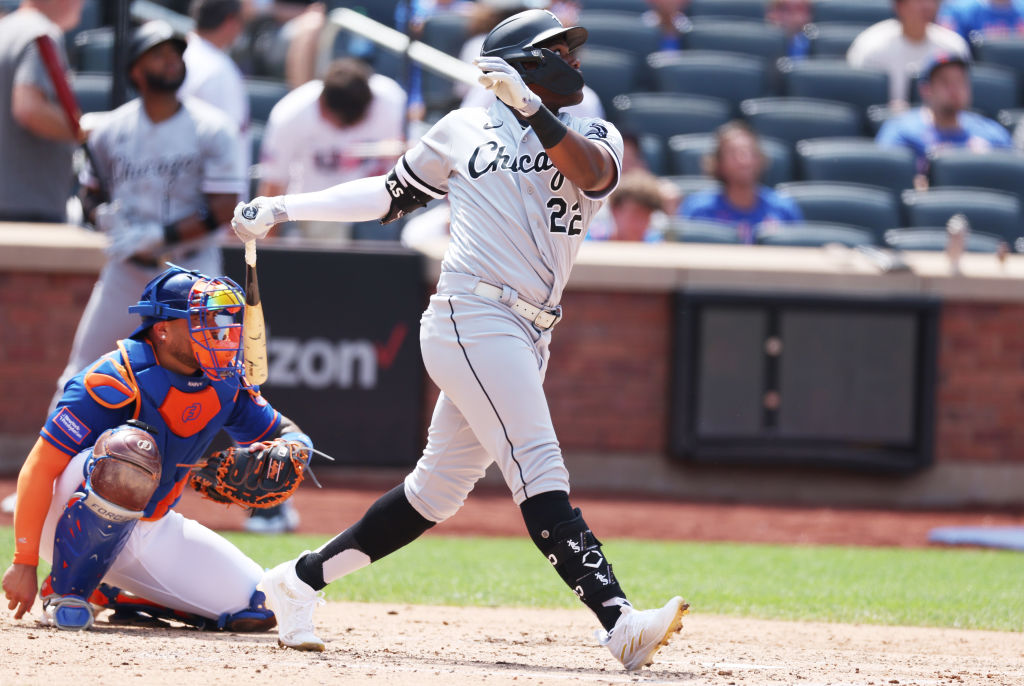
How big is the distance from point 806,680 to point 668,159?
6576mm

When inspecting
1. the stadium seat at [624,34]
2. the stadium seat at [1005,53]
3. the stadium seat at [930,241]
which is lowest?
the stadium seat at [930,241]

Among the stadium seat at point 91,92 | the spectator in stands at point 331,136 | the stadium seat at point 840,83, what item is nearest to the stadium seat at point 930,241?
the stadium seat at point 840,83

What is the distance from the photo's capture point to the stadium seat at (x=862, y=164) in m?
9.49

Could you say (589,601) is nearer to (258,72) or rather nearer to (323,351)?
(323,351)

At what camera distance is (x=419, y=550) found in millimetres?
6750

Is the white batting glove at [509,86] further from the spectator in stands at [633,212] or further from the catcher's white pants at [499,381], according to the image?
the spectator in stands at [633,212]

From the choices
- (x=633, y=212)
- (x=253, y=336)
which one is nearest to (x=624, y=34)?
(x=633, y=212)

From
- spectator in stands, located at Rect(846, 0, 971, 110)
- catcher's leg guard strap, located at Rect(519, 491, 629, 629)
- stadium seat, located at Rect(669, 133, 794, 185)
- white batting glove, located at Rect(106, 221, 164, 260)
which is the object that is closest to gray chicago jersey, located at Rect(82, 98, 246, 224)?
white batting glove, located at Rect(106, 221, 164, 260)

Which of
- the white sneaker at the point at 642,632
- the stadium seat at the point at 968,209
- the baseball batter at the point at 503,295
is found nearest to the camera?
the white sneaker at the point at 642,632

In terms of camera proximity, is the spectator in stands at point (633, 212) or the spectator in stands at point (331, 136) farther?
the spectator in stands at point (633, 212)

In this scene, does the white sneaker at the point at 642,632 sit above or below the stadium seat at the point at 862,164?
below

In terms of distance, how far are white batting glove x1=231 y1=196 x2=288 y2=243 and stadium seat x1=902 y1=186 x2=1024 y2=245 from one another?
19.9 feet

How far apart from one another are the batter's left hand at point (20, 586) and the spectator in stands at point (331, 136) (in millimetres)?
4240

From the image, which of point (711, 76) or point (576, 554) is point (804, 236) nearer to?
point (711, 76)
